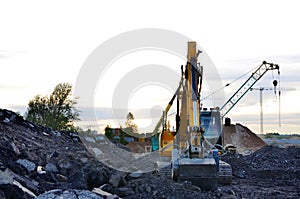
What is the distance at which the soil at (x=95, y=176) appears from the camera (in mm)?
10883

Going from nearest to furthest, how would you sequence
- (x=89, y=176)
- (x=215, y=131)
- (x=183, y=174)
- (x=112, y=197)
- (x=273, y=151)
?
(x=112, y=197) → (x=89, y=176) → (x=183, y=174) → (x=215, y=131) → (x=273, y=151)

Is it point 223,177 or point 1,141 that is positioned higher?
point 1,141

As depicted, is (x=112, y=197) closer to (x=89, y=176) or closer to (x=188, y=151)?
(x=89, y=176)

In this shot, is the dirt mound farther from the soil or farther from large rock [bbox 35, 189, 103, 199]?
large rock [bbox 35, 189, 103, 199]

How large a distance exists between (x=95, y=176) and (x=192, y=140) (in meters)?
2.96

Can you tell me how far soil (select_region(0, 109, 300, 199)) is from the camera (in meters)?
10.9

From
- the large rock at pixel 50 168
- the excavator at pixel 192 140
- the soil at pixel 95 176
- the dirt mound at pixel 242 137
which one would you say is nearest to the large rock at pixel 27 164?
the soil at pixel 95 176

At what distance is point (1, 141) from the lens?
1495cm

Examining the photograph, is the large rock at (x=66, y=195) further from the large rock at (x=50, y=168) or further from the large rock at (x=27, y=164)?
the large rock at (x=50, y=168)

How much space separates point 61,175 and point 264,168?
999 centimetres

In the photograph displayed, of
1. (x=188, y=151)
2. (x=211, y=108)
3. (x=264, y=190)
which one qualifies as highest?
(x=211, y=108)

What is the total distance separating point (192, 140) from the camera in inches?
535

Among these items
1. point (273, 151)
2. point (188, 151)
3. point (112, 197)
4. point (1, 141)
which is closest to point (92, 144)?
point (273, 151)

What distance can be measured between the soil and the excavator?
0.46m
